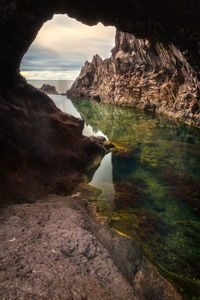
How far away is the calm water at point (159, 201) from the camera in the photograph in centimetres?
479

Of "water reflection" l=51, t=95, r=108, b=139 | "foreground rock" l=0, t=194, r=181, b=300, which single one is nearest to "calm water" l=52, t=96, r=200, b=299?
"foreground rock" l=0, t=194, r=181, b=300

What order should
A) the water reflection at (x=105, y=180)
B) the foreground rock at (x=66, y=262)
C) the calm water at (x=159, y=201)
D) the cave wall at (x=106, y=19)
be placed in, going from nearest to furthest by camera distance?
the foreground rock at (x=66, y=262) → the calm water at (x=159, y=201) → the water reflection at (x=105, y=180) → the cave wall at (x=106, y=19)

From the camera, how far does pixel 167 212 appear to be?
6711 millimetres

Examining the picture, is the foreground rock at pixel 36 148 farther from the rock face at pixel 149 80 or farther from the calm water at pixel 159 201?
the rock face at pixel 149 80

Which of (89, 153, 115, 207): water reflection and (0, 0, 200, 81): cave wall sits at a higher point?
(0, 0, 200, 81): cave wall

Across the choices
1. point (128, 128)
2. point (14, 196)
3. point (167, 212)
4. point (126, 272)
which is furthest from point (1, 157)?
point (128, 128)

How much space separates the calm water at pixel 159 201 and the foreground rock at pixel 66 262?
740 mm

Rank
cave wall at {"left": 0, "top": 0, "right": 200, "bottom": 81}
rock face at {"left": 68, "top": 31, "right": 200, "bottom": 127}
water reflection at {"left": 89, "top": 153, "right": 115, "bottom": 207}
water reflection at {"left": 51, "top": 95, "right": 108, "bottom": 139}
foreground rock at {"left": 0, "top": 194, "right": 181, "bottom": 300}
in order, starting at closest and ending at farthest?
1. foreground rock at {"left": 0, "top": 194, "right": 181, "bottom": 300}
2. water reflection at {"left": 89, "top": 153, "right": 115, "bottom": 207}
3. cave wall at {"left": 0, "top": 0, "right": 200, "bottom": 81}
4. water reflection at {"left": 51, "top": 95, "right": 108, "bottom": 139}
5. rock face at {"left": 68, "top": 31, "right": 200, "bottom": 127}

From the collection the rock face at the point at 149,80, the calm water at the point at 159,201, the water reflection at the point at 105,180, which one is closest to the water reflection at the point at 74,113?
the calm water at the point at 159,201

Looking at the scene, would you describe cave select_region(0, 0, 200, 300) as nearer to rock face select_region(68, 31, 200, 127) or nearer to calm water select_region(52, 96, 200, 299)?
calm water select_region(52, 96, 200, 299)

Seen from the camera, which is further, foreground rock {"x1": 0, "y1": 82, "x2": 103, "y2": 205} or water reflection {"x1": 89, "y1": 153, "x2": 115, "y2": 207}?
water reflection {"x1": 89, "y1": 153, "x2": 115, "y2": 207}

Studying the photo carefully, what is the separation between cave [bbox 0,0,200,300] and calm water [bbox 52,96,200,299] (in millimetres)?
321

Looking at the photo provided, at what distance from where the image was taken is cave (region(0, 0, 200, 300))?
3740 millimetres

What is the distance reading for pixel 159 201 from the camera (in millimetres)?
7305
